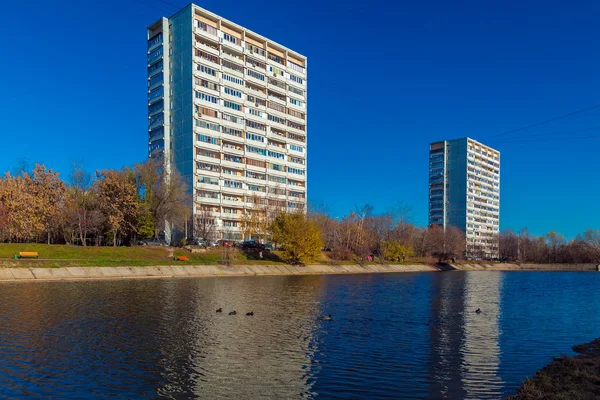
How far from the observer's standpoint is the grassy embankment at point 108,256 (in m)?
61.9

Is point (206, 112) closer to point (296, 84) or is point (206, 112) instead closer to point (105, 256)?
point (296, 84)

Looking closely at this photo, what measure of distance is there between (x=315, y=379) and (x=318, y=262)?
Answer: 273ft

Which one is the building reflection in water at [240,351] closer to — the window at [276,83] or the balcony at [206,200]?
the balcony at [206,200]

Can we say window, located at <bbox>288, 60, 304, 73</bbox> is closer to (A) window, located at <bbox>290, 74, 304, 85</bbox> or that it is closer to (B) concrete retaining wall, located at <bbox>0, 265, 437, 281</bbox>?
(A) window, located at <bbox>290, 74, 304, 85</bbox>

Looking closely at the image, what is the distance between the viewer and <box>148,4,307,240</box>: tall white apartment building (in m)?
122

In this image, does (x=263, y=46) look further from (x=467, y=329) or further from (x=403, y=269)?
(x=467, y=329)

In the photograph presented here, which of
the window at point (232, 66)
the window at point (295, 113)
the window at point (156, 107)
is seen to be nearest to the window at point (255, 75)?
the window at point (232, 66)

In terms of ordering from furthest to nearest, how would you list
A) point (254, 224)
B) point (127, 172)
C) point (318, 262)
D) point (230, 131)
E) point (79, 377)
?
1. point (230, 131)
2. point (254, 224)
3. point (318, 262)
4. point (127, 172)
5. point (79, 377)

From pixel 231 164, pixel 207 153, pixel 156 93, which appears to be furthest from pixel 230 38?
pixel 231 164

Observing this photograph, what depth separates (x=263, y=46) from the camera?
141500 mm

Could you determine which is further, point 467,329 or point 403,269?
point 403,269

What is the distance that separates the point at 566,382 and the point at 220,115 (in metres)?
120

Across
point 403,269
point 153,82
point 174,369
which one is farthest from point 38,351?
point 153,82

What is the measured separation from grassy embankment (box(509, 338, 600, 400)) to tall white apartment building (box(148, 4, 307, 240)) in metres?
102
